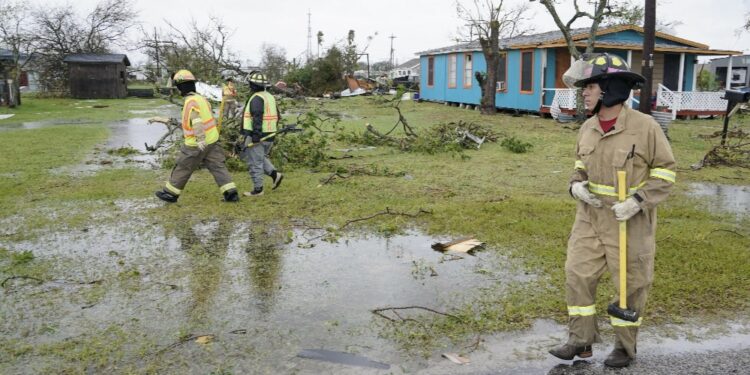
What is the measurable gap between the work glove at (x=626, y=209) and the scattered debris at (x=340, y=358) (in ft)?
5.28

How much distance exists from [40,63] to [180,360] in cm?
4344

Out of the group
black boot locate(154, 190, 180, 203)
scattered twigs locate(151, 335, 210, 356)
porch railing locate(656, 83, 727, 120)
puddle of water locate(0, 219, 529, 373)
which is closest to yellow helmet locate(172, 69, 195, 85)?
black boot locate(154, 190, 180, 203)

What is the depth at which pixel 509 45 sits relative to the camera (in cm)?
2606

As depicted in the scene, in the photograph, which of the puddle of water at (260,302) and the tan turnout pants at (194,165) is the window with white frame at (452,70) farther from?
the puddle of water at (260,302)

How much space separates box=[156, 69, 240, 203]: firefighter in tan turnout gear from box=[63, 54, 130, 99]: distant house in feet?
111

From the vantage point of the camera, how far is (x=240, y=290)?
518 centimetres

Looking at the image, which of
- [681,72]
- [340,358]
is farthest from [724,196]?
[681,72]

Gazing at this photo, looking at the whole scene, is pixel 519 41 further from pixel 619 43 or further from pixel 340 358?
pixel 340 358

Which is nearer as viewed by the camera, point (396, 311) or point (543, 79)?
point (396, 311)

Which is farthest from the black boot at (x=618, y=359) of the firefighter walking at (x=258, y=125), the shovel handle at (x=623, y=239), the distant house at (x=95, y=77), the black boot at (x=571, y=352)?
the distant house at (x=95, y=77)

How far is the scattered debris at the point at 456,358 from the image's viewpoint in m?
3.86

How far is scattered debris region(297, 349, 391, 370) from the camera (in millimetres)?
3855

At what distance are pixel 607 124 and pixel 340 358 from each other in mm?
2152

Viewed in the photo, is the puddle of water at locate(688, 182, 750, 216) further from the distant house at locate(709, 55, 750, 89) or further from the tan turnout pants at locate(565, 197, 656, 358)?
the distant house at locate(709, 55, 750, 89)
